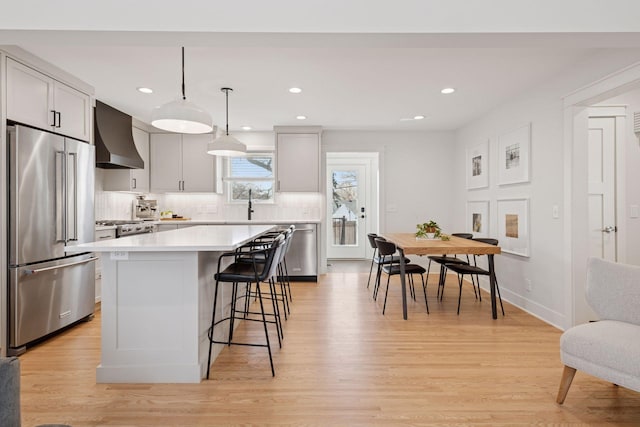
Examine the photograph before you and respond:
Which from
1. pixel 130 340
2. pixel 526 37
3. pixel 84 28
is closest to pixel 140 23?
pixel 84 28

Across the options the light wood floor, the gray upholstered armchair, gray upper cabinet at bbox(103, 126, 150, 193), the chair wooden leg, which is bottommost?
the light wood floor

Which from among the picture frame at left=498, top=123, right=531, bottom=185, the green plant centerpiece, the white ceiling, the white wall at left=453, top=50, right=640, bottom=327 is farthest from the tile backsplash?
the white wall at left=453, top=50, right=640, bottom=327

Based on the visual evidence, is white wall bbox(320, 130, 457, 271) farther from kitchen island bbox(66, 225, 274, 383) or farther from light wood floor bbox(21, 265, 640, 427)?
kitchen island bbox(66, 225, 274, 383)

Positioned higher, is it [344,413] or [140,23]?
[140,23]

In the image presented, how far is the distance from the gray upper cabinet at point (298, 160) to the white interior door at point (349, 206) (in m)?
1.71

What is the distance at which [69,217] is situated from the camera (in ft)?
10.1

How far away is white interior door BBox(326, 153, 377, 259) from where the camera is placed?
7191 mm

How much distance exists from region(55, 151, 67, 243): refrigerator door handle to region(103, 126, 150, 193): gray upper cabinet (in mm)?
1757

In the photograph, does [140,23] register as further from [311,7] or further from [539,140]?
[539,140]

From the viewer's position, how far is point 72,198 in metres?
3.11

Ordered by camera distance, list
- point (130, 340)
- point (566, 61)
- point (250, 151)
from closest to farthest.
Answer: point (130, 340)
point (566, 61)
point (250, 151)

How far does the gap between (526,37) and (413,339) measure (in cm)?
233

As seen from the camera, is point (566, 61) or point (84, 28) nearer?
point (84, 28)

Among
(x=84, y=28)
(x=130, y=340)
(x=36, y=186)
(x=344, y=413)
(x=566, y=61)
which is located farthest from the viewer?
(x=566, y=61)
